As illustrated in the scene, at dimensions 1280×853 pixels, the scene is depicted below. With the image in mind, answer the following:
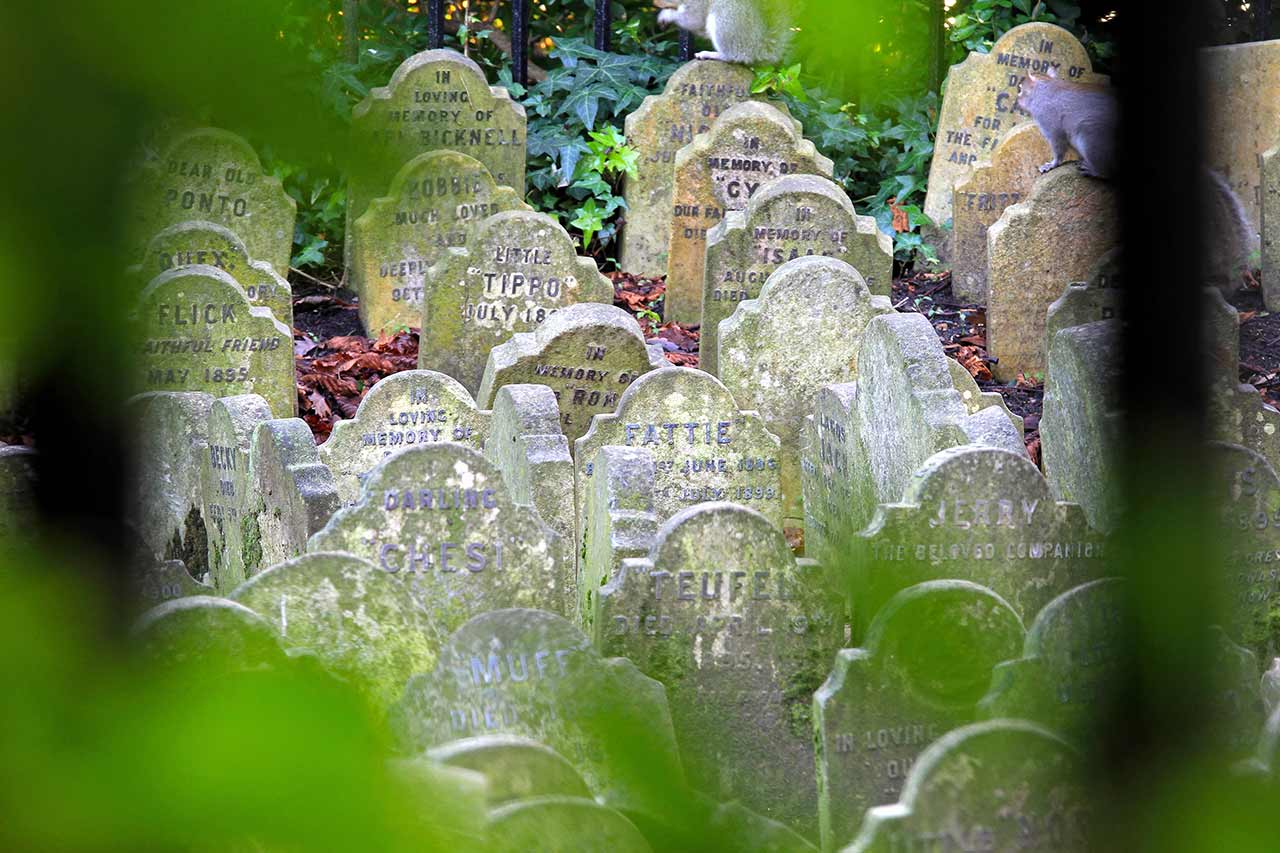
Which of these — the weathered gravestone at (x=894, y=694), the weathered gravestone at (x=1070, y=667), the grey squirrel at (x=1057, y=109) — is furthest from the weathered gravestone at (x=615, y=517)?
the grey squirrel at (x=1057, y=109)

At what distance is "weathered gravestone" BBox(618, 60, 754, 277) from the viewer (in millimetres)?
9203

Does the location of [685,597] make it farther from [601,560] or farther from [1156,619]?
[1156,619]

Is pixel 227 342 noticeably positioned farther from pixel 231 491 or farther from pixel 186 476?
pixel 231 491

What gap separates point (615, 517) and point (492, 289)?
8.76ft

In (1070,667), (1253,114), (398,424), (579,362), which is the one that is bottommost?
(1070,667)

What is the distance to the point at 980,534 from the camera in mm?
4105

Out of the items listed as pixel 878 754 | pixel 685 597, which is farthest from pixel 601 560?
pixel 878 754

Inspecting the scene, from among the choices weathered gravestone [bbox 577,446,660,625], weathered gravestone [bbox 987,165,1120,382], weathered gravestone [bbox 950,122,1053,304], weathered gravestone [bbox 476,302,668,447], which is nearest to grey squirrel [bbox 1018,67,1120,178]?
weathered gravestone [bbox 950,122,1053,304]

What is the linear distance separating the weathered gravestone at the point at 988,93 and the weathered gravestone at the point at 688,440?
15.0ft

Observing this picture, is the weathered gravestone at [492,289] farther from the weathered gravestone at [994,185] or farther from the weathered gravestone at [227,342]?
the weathered gravestone at [994,185]

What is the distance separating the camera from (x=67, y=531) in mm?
560

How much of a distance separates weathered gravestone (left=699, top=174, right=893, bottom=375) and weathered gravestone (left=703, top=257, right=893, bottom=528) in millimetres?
679

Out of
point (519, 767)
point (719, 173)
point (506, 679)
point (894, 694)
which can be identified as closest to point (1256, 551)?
point (894, 694)

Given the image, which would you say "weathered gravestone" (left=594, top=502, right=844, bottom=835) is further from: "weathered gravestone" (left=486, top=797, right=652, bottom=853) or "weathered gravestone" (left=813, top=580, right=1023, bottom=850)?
"weathered gravestone" (left=486, top=797, right=652, bottom=853)
